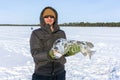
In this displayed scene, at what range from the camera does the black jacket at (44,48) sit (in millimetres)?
3064

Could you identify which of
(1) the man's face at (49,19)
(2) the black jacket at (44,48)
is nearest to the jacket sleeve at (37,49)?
(2) the black jacket at (44,48)

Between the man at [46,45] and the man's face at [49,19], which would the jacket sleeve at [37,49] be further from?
the man's face at [49,19]

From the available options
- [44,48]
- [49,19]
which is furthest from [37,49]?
[49,19]

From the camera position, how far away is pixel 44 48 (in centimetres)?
309

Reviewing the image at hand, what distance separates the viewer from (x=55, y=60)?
3088 mm

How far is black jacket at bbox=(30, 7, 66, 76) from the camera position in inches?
121

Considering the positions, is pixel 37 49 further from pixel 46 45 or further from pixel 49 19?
pixel 49 19

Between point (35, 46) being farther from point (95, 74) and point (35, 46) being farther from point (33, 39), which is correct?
point (95, 74)

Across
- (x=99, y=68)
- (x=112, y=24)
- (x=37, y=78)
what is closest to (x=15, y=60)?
(x=99, y=68)

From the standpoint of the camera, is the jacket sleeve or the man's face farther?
the man's face

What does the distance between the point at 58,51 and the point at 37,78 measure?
1.85 ft

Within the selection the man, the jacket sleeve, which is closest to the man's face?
the man

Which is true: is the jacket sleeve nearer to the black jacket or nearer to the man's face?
the black jacket

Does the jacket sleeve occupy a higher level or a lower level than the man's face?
lower
